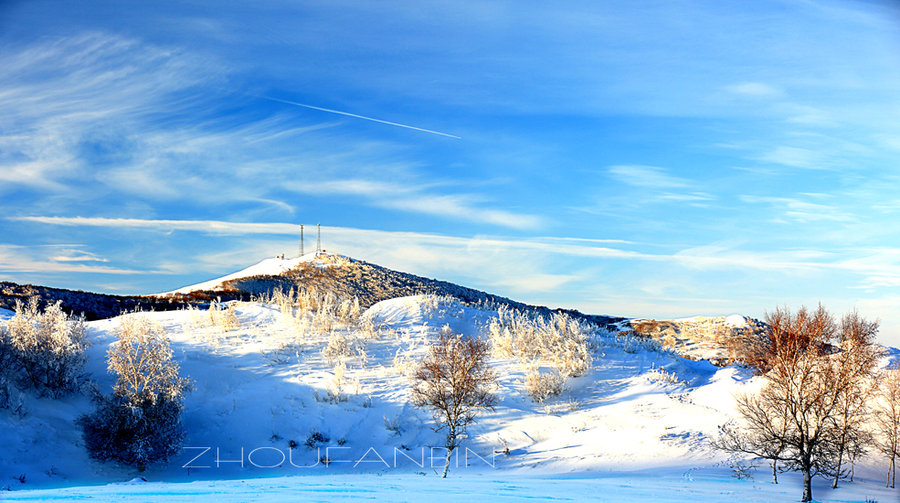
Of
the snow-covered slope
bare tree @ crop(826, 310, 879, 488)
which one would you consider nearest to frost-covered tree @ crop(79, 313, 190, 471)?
bare tree @ crop(826, 310, 879, 488)

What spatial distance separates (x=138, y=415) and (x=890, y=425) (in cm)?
1977

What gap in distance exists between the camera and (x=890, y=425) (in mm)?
16797

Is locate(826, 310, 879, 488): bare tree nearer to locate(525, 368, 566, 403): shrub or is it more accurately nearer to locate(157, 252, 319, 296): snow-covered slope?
locate(525, 368, 566, 403): shrub

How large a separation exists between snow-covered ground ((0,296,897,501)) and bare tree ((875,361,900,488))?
80 centimetres

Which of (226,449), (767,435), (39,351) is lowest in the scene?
(226,449)

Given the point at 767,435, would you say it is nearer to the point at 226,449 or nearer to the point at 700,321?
the point at 226,449

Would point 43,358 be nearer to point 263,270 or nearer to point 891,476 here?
point 891,476

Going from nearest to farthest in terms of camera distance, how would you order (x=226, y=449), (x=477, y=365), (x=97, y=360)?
(x=477, y=365), (x=226, y=449), (x=97, y=360)

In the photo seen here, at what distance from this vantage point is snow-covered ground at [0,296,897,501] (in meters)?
12.2

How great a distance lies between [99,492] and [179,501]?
2.60 metres

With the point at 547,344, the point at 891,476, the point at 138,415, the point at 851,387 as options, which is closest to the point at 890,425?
the point at 891,476

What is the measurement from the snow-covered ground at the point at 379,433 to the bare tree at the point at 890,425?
0.80 metres

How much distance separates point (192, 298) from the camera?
45.7 metres

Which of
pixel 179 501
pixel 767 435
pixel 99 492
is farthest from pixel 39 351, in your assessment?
pixel 767 435
